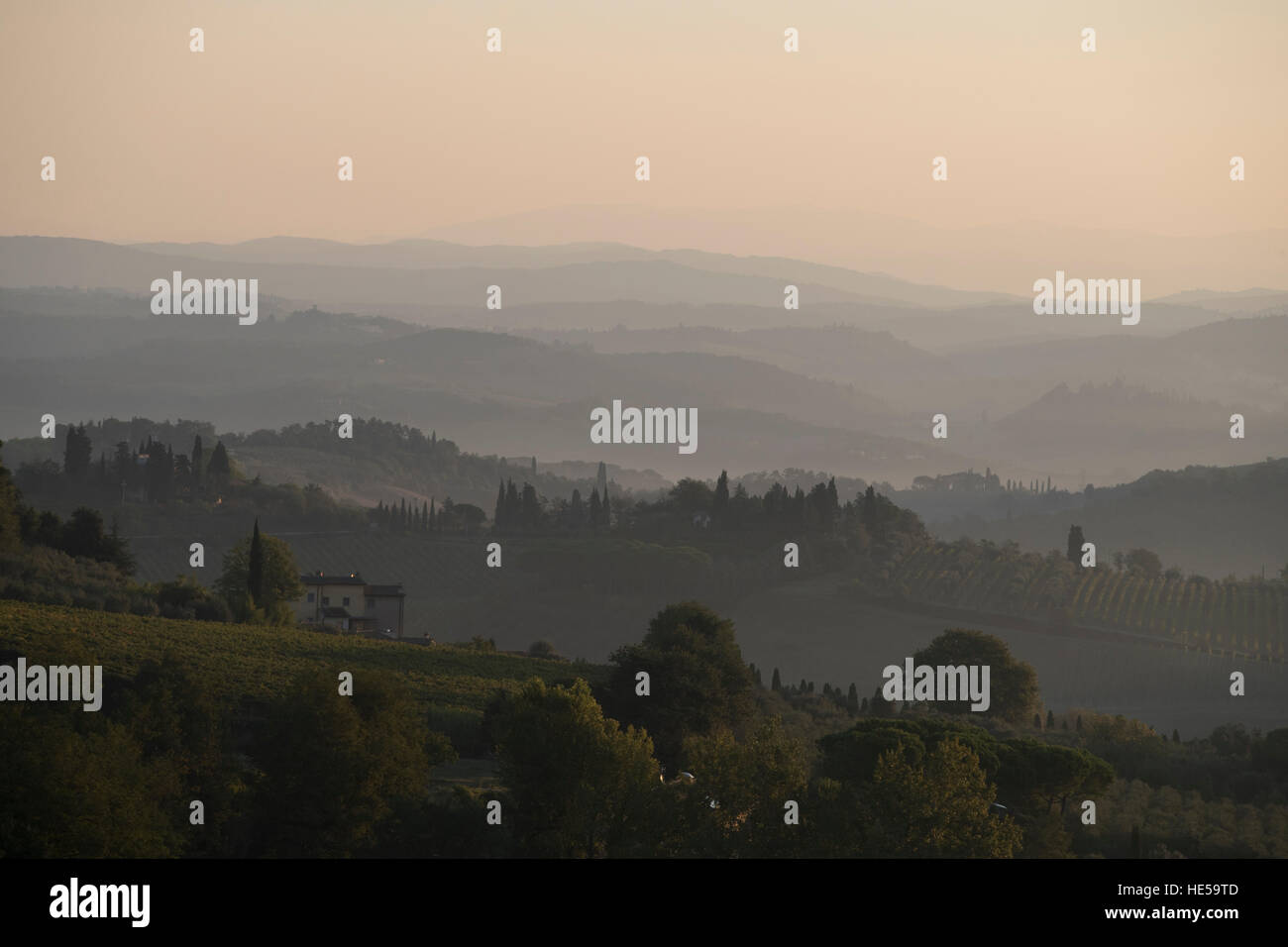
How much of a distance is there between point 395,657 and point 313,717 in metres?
35.4

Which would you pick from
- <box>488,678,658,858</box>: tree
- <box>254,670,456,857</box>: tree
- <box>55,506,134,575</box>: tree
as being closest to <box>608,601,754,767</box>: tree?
<box>488,678,658,858</box>: tree

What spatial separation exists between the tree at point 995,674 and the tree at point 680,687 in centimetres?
2329

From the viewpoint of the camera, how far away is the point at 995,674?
10162cm

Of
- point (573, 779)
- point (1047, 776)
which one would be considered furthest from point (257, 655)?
point (1047, 776)

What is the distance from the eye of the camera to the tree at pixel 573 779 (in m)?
48.5

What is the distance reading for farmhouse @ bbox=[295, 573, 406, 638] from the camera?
384 feet

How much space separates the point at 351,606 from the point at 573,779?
240 feet

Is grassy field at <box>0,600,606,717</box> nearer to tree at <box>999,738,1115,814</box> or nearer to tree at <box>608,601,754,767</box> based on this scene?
tree at <box>608,601,754,767</box>

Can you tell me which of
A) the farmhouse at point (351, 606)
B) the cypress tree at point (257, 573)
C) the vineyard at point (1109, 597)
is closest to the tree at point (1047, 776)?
the cypress tree at point (257, 573)

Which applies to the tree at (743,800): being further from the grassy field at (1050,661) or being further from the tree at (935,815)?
the grassy field at (1050,661)

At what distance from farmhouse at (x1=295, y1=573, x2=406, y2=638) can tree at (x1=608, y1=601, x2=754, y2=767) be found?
136 feet

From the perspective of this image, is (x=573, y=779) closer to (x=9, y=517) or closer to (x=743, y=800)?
(x=743, y=800)
